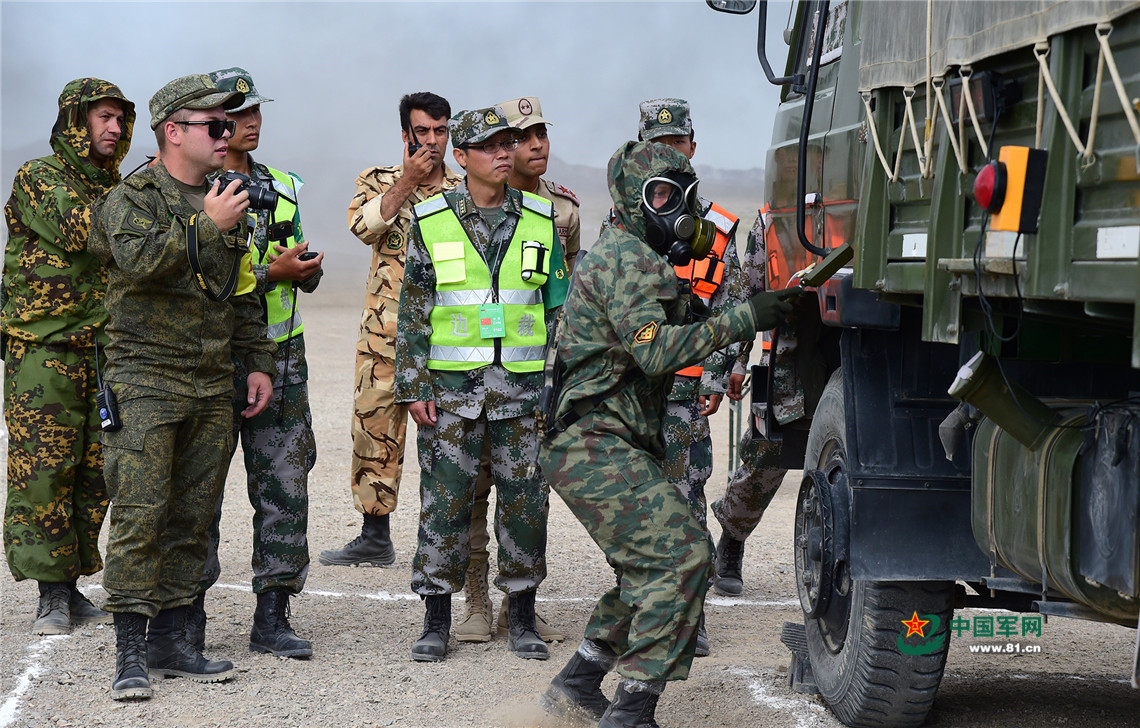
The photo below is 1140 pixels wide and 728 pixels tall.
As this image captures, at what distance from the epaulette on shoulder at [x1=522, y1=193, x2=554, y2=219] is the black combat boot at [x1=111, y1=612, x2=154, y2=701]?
222 centimetres

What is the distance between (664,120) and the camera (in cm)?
607

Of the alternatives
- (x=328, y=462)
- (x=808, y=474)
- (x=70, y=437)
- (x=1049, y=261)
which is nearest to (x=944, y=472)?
(x=808, y=474)

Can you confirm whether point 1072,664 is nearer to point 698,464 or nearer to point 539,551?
point 698,464

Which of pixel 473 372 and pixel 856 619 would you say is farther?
pixel 473 372

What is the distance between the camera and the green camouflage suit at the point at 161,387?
4434 millimetres

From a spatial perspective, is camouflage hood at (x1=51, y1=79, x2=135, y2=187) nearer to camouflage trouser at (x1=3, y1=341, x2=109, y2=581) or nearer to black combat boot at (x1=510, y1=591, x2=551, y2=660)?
camouflage trouser at (x1=3, y1=341, x2=109, y2=581)

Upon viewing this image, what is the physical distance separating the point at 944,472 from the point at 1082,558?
37.9 inches

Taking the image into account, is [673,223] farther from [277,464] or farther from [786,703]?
[277,464]

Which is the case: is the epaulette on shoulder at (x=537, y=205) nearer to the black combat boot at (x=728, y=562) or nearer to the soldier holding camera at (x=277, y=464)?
the soldier holding camera at (x=277, y=464)

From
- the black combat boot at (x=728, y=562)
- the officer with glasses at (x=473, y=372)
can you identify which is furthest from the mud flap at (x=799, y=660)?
the black combat boot at (x=728, y=562)

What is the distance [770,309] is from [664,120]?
253 cm

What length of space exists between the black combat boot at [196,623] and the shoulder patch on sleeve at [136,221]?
1.47 meters

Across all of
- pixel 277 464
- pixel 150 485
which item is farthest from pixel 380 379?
pixel 150 485

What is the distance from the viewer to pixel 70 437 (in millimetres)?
5312
